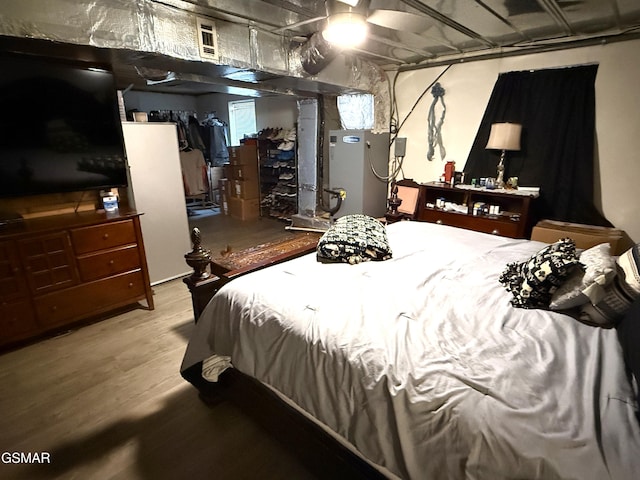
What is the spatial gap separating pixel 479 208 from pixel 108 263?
3445 mm

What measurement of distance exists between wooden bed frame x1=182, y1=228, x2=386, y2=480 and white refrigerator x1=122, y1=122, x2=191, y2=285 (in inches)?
49.4

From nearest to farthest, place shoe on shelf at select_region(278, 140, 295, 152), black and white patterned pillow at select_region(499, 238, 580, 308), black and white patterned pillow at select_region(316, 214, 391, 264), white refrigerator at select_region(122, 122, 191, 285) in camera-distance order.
Result: 1. black and white patterned pillow at select_region(499, 238, 580, 308)
2. black and white patterned pillow at select_region(316, 214, 391, 264)
3. white refrigerator at select_region(122, 122, 191, 285)
4. shoe on shelf at select_region(278, 140, 295, 152)

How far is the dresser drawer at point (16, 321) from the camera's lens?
216cm

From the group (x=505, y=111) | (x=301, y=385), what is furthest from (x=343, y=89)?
(x=301, y=385)

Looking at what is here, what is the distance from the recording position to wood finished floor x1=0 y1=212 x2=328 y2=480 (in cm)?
149

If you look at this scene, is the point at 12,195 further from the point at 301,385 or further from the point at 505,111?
the point at 505,111

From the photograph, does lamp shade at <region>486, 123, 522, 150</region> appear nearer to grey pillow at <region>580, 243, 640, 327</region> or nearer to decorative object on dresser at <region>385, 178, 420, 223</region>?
decorative object on dresser at <region>385, 178, 420, 223</region>

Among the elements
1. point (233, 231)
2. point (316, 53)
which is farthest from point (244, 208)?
point (316, 53)

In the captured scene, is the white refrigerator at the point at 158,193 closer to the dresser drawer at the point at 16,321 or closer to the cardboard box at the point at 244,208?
the dresser drawer at the point at 16,321

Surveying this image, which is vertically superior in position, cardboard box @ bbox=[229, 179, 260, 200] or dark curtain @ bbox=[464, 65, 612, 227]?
dark curtain @ bbox=[464, 65, 612, 227]

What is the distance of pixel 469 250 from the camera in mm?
2035

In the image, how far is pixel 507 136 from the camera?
10.5 feet

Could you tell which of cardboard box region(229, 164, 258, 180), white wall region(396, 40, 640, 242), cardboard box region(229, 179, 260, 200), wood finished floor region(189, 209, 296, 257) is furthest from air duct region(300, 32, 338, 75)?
cardboard box region(229, 179, 260, 200)

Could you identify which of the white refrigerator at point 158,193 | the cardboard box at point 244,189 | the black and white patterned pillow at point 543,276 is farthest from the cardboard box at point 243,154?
the black and white patterned pillow at point 543,276
